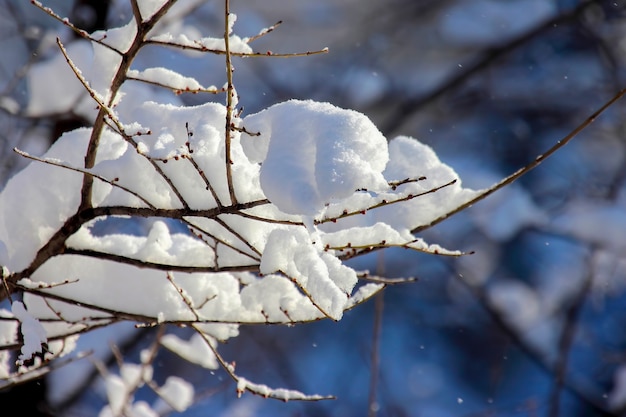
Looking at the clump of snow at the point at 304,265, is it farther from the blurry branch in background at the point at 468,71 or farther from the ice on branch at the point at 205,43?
the blurry branch in background at the point at 468,71

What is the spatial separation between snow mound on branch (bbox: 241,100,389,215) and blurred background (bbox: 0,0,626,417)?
4.06m

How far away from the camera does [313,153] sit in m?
0.86

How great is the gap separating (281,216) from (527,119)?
6.07 m

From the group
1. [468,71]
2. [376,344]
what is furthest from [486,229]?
[376,344]

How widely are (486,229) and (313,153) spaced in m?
5.43

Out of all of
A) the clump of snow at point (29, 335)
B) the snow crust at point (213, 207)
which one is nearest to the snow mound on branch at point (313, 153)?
the snow crust at point (213, 207)

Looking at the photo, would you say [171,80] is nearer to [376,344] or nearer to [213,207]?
[213,207]

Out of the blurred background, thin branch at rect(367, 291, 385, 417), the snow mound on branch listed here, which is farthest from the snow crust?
the blurred background

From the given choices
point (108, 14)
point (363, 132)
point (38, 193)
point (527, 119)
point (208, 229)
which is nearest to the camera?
point (363, 132)

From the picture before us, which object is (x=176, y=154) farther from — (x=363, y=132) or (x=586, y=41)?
(x=586, y=41)

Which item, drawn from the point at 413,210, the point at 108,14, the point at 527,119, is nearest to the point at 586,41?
the point at 527,119

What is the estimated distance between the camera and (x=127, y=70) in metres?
1.07

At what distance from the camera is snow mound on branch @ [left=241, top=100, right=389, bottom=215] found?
0.79 meters

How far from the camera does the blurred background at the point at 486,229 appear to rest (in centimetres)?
547
